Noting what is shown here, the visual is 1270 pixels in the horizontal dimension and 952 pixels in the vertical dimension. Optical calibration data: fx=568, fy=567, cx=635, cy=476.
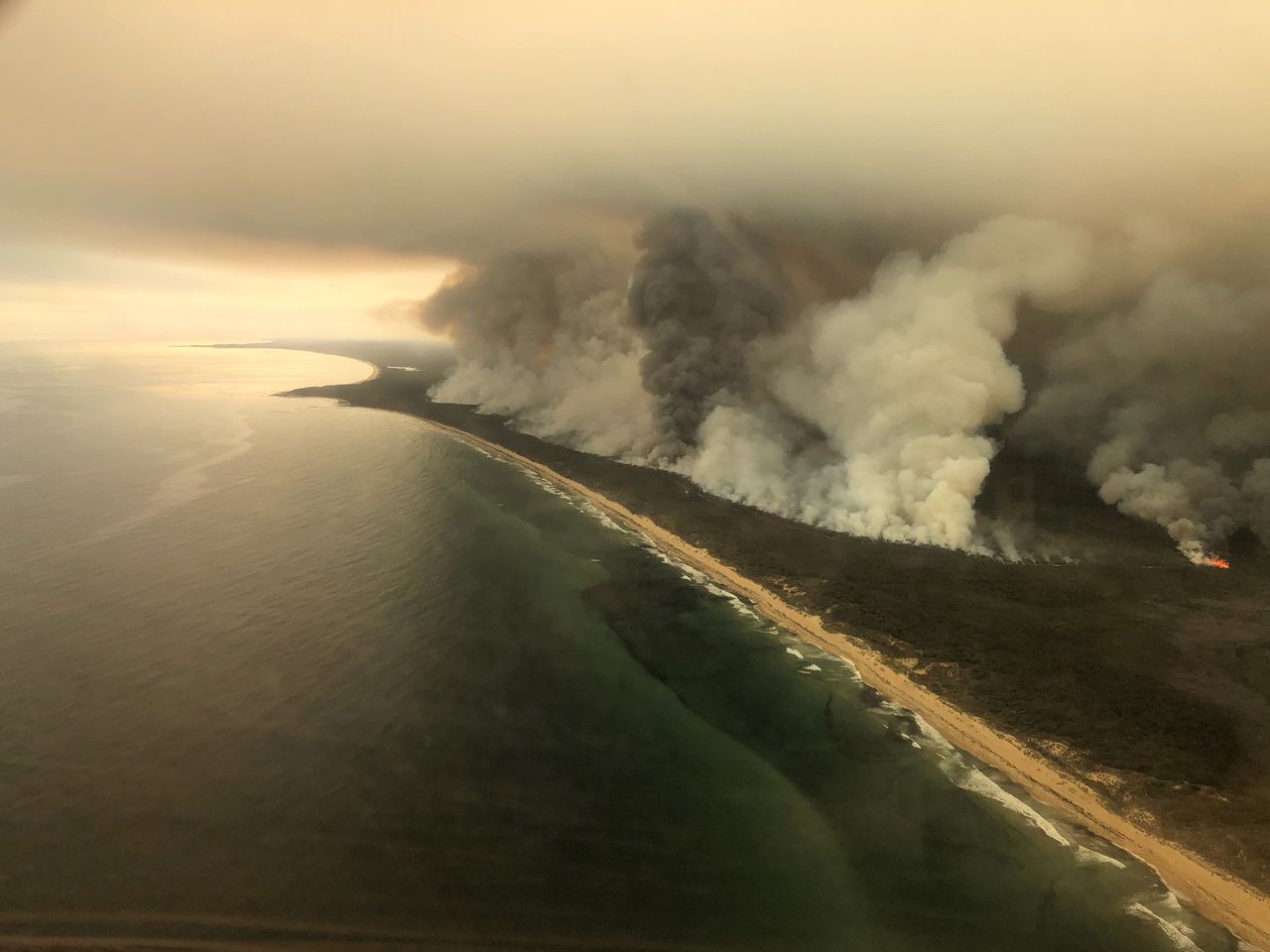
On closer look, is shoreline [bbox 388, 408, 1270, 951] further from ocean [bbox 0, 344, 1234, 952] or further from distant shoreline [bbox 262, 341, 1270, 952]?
ocean [bbox 0, 344, 1234, 952]

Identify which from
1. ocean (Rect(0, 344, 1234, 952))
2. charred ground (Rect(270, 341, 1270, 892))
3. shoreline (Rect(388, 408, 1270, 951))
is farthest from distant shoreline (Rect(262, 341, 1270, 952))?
ocean (Rect(0, 344, 1234, 952))

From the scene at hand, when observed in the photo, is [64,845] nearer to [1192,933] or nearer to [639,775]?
[639,775]

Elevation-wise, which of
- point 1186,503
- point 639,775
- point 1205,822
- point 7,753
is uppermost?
point 1186,503

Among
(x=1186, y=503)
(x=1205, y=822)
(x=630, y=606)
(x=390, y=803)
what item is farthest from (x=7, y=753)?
(x=1186, y=503)

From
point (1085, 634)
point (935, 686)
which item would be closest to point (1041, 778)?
point (935, 686)

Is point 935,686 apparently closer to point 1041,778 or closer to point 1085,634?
point 1041,778

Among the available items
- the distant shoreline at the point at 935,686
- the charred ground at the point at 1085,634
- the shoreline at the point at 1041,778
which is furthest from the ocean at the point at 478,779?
the charred ground at the point at 1085,634
